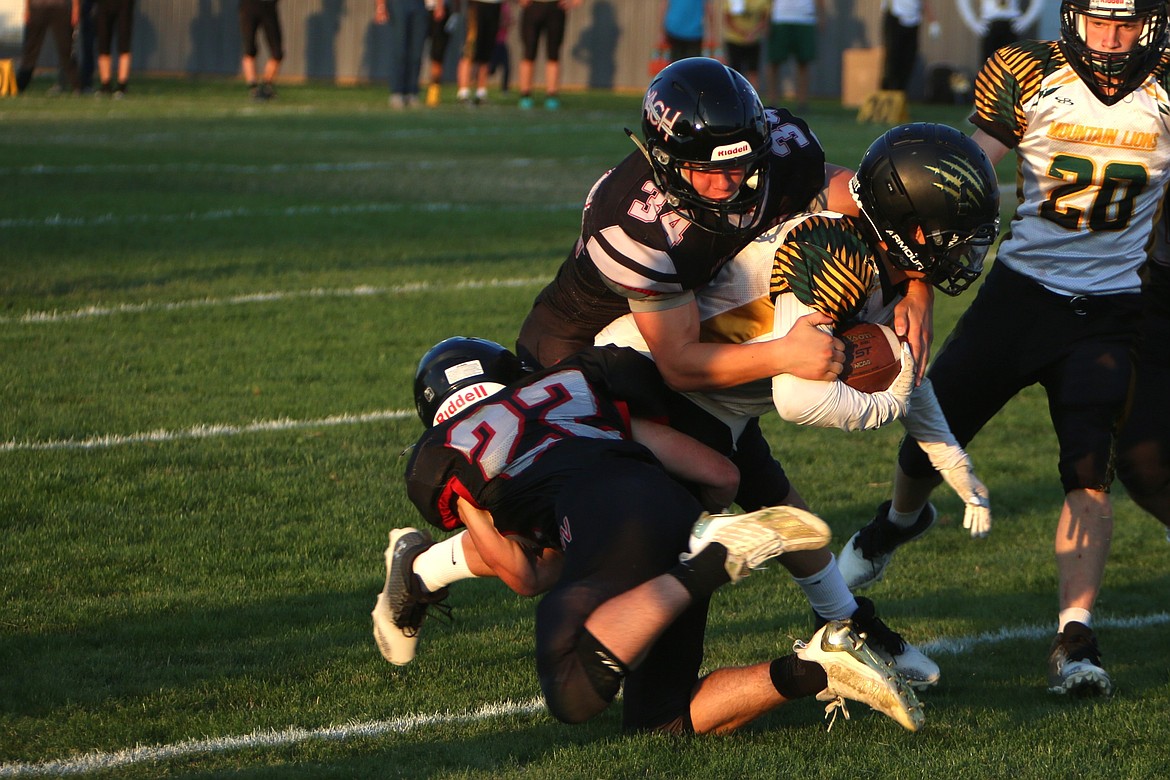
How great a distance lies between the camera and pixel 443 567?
4.16 meters

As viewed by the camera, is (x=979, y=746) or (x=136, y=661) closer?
(x=979, y=746)

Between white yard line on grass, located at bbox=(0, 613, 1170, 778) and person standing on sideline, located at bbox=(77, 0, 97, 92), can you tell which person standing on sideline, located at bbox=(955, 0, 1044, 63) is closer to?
person standing on sideline, located at bbox=(77, 0, 97, 92)

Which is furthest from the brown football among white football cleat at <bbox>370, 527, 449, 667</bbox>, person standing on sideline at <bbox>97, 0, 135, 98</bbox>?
person standing on sideline at <bbox>97, 0, 135, 98</bbox>

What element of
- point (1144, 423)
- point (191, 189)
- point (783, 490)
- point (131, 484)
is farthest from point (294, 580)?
point (191, 189)

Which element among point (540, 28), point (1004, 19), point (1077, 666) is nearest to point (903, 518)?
point (1077, 666)

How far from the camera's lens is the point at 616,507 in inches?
134

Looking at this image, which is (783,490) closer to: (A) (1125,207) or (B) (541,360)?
(B) (541,360)

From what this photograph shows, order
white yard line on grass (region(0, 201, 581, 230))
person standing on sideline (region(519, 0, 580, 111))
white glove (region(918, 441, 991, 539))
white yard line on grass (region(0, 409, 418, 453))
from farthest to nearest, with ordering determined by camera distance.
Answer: person standing on sideline (region(519, 0, 580, 111)) → white yard line on grass (region(0, 201, 581, 230)) → white yard line on grass (region(0, 409, 418, 453)) → white glove (region(918, 441, 991, 539))

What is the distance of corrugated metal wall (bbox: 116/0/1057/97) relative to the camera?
87.1ft

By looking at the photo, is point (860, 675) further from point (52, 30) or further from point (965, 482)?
point (52, 30)

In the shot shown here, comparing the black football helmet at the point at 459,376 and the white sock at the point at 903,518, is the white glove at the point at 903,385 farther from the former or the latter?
the white sock at the point at 903,518

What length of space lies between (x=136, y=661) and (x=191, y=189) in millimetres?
8795

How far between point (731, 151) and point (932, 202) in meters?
0.51

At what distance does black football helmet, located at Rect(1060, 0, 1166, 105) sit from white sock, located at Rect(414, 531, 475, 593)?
2.38 meters
